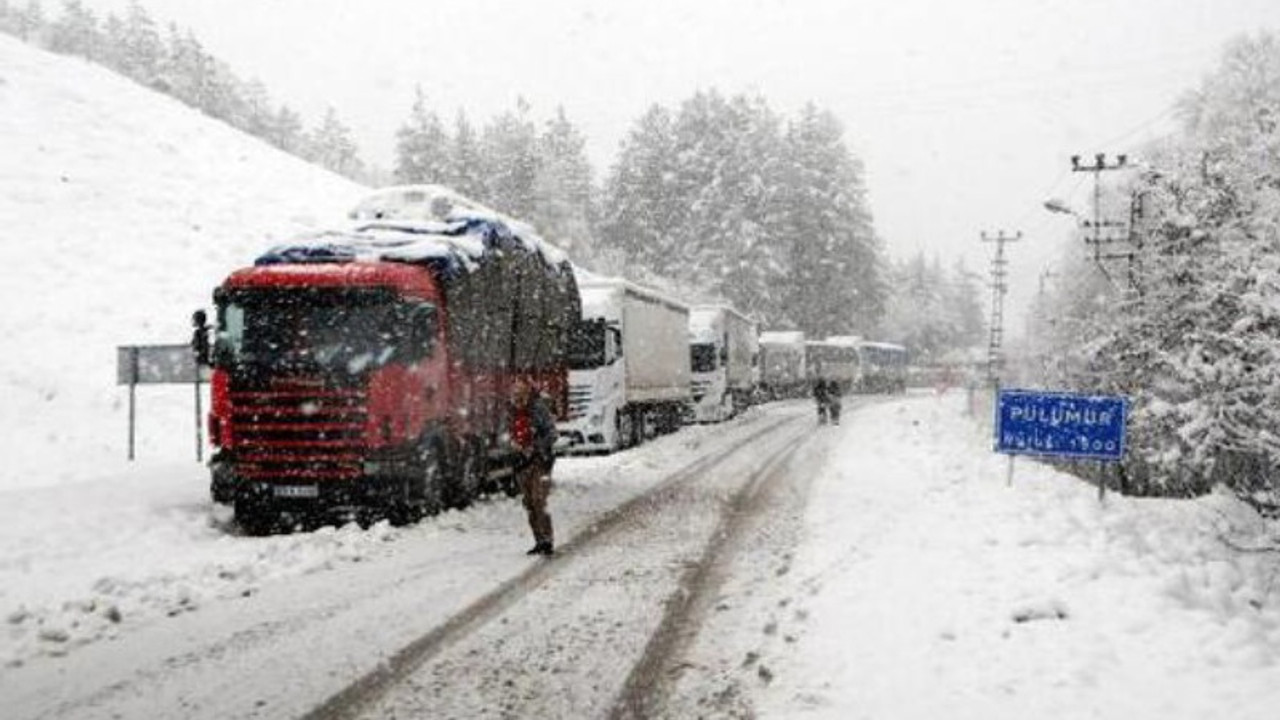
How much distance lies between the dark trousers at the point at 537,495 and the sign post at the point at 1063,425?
21.6 feet

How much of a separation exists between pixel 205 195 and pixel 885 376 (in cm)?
5521

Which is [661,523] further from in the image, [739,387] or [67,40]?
[67,40]

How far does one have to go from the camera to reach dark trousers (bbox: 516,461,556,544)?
42.7ft

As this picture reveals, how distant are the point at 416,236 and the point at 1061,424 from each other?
909cm

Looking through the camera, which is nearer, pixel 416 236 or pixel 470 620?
pixel 470 620

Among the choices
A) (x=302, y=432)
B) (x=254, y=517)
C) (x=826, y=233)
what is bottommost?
(x=254, y=517)

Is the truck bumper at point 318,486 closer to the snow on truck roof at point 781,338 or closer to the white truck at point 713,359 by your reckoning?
the white truck at point 713,359

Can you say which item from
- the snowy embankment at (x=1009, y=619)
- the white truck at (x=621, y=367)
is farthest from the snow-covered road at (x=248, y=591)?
the white truck at (x=621, y=367)

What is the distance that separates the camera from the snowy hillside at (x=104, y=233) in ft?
92.8

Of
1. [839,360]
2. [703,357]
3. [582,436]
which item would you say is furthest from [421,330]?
[839,360]

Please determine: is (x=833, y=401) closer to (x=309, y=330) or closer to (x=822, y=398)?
(x=822, y=398)

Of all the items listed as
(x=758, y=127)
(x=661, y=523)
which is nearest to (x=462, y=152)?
(x=758, y=127)

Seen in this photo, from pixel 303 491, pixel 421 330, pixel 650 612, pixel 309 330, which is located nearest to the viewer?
pixel 650 612

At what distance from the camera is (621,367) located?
29234 millimetres
